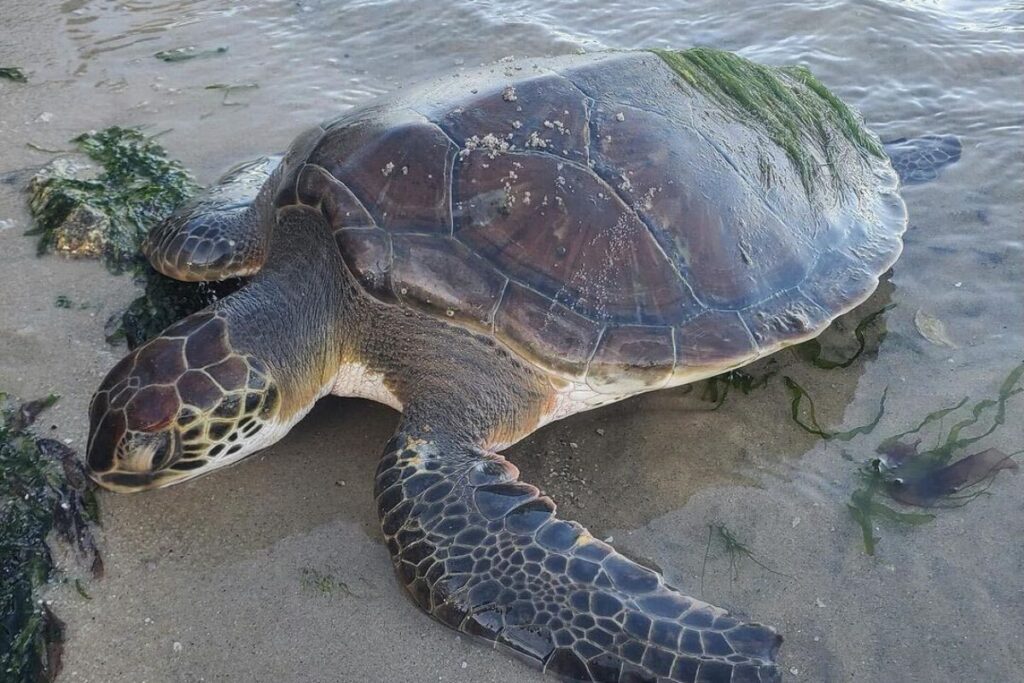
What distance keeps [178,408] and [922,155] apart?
361cm

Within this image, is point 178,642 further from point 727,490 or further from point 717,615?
point 727,490

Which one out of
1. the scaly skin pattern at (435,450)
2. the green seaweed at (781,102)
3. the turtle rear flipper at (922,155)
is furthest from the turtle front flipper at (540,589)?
the turtle rear flipper at (922,155)

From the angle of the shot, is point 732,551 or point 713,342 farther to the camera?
point 713,342

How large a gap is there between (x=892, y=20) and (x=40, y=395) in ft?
17.3

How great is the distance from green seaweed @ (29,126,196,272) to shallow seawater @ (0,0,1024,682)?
0.33ft

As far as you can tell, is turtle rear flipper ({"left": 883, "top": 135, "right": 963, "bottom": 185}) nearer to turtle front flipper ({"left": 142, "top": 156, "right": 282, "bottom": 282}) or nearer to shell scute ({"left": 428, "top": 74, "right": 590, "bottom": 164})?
shell scute ({"left": 428, "top": 74, "right": 590, "bottom": 164})

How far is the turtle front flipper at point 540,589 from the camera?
194 centimetres

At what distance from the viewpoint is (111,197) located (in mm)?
3629

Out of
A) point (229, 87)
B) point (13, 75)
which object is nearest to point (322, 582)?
point (229, 87)

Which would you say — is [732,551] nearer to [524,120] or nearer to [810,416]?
[810,416]

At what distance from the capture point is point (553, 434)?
9.20ft

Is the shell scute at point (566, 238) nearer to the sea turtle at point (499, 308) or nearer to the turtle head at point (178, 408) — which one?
the sea turtle at point (499, 308)

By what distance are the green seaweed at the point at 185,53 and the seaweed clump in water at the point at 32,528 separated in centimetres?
309

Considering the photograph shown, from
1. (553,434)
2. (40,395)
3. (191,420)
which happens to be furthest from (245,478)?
(553,434)
